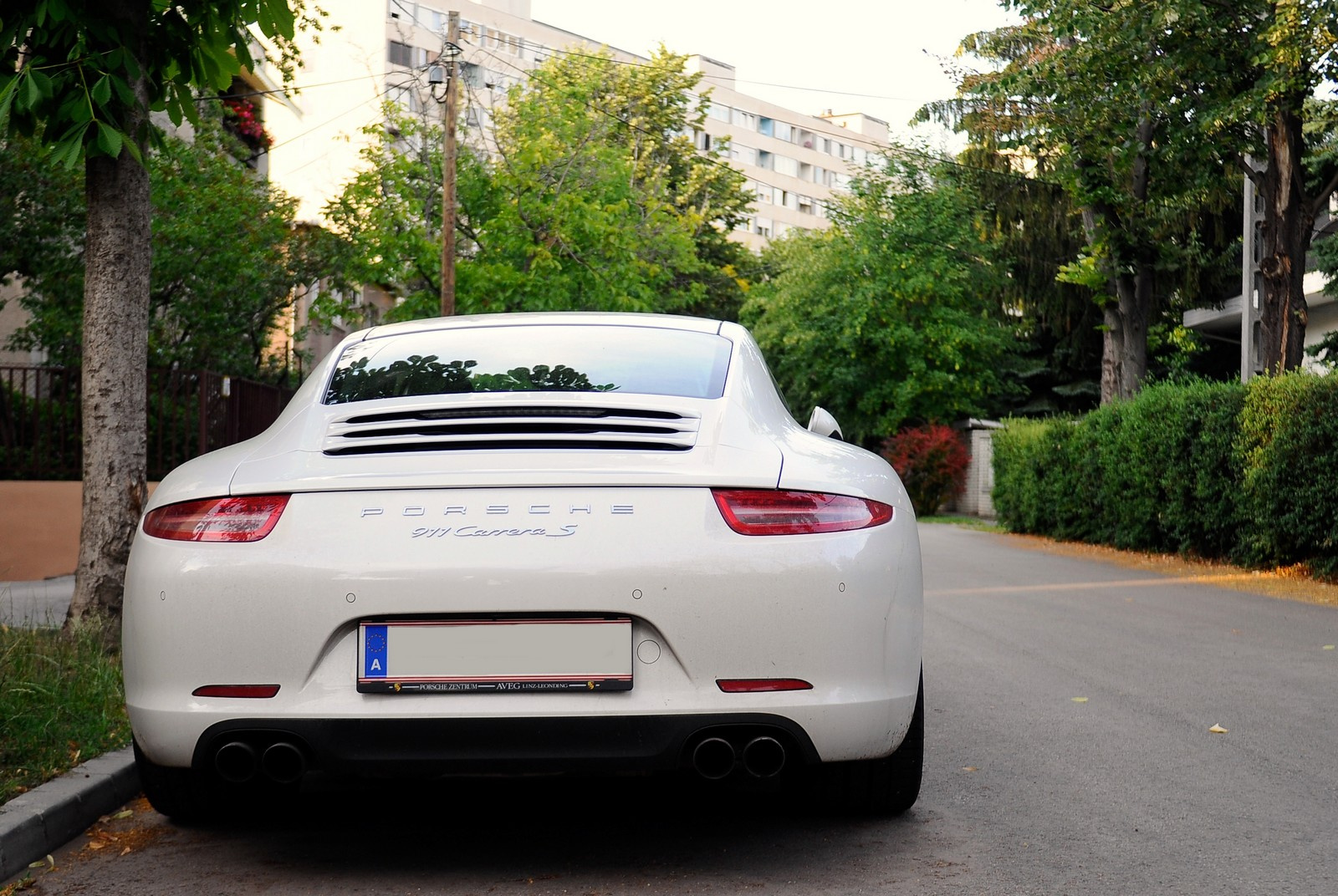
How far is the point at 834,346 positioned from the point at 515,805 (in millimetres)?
40010

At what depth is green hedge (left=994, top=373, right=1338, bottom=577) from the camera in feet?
48.9

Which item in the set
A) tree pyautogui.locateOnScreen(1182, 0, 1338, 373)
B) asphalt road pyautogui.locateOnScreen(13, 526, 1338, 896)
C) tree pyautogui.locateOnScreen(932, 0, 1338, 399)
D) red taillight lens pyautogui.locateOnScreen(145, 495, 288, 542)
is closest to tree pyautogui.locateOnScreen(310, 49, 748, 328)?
tree pyautogui.locateOnScreen(932, 0, 1338, 399)

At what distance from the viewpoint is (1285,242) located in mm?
19203

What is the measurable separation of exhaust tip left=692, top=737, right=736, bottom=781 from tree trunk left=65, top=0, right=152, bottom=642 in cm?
461

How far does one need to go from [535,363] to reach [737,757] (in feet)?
4.73

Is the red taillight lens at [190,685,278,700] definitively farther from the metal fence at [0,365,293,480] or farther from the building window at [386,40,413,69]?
the building window at [386,40,413,69]

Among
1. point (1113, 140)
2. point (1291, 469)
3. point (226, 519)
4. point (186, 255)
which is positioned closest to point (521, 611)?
point (226, 519)

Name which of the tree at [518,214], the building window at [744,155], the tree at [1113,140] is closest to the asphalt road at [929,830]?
the tree at [1113,140]

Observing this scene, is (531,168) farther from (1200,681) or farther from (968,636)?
(1200,681)

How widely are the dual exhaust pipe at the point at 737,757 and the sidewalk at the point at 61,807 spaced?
1.90 m

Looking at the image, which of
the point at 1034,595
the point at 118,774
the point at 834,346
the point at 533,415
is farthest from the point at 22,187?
the point at 834,346

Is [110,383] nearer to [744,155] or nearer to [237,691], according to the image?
[237,691]

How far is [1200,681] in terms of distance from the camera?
7.76 m

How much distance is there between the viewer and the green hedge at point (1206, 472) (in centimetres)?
1490
